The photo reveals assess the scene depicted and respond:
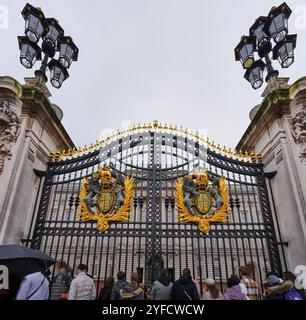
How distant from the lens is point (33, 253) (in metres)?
5.24

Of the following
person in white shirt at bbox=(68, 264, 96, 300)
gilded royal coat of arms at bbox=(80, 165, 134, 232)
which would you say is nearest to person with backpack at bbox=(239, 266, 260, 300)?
person in white shirt at bbox=(68, 264, 96, 300)

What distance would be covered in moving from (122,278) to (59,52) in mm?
9144

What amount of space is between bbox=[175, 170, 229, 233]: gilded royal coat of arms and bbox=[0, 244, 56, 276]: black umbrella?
4.25m

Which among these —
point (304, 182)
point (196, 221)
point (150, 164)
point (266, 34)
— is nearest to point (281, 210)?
point (304, 182)

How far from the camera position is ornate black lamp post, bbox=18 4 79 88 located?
9.82 m

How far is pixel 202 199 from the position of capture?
8539 millimetres

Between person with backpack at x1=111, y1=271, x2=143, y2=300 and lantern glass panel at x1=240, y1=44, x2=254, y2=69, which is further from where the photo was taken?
lantern glass panel at x1=240, y1=44, x2=254, y2=69

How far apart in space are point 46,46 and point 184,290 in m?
10.1

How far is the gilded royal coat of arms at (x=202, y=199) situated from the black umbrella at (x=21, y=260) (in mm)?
4249

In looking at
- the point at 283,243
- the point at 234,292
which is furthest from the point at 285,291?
the point at 283,243

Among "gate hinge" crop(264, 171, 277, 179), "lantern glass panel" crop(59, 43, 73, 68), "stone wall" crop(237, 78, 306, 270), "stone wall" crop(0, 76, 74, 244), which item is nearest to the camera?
"stone wall" crop(237, 78, 306, 270)

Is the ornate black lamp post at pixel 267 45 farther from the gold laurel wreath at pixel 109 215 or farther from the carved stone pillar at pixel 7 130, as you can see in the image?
the carved stone pillar at pixel 7 130

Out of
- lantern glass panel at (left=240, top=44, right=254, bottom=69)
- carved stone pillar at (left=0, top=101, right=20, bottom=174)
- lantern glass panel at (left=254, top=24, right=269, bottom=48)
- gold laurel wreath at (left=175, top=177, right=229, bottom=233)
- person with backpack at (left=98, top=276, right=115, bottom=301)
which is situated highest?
lantern glass panel at (left=254, top=24, right=269, bottom=48)

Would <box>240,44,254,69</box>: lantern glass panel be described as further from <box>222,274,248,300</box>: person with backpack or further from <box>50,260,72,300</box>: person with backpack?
<box>50,260,72,300</box>: person with backpack
